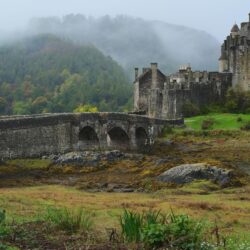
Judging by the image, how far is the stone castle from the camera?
69312 mm

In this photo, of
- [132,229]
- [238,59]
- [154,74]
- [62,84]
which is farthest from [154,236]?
[62,84]

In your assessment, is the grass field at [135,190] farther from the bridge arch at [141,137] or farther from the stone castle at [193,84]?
the stone castle at [193,84]

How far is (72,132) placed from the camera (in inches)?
2060

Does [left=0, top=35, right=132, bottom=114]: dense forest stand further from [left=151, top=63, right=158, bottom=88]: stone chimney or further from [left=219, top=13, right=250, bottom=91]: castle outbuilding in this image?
[left=219, top=13, right=250, bottom=91]: castle outbuilding

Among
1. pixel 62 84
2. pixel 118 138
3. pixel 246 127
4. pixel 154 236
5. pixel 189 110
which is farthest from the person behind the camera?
pixel 62 84

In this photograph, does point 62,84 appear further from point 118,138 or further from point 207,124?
point 207,124

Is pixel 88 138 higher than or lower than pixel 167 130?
lower

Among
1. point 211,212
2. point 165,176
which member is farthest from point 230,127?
point 211,212

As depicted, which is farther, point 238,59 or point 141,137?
point 238,59

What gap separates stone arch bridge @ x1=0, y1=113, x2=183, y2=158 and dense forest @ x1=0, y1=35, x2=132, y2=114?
47.0m

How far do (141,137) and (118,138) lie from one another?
2.35m

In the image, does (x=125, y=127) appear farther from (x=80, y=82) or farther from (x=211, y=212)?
(x=80, y=82)

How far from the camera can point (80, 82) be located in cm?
16012

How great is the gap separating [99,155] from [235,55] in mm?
31183
